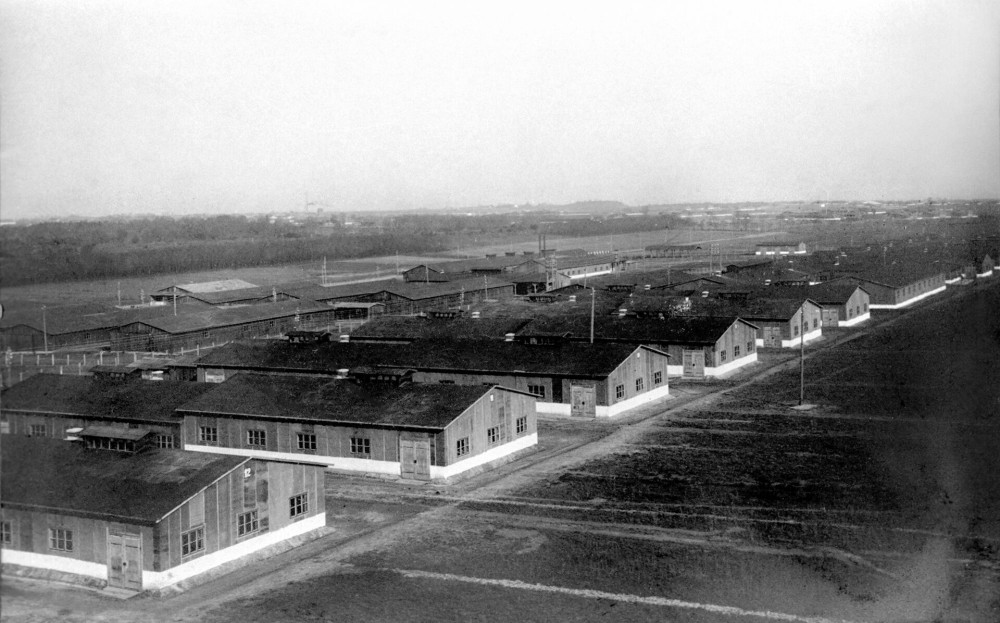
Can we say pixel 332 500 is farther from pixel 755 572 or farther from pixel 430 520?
pixel 755 572

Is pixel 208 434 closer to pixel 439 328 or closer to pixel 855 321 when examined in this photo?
pixel 439 328

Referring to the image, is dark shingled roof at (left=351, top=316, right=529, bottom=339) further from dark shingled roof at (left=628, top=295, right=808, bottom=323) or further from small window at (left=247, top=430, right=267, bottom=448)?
small window at (left=247, top=430, right=267, bottom=448)

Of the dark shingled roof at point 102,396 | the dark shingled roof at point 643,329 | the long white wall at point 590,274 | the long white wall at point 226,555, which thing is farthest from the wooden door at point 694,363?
the long white wall at point 590,274

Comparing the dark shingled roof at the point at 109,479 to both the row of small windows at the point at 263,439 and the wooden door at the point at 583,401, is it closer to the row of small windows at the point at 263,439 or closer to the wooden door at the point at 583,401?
the row of small windows at the point at 263,439

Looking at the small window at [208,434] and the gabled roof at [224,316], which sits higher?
the gabled roof at [224,316]

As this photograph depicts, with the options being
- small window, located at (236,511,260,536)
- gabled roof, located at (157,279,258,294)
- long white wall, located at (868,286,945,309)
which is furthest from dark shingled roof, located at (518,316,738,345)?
gabled roof, located at (157,279,258,294)

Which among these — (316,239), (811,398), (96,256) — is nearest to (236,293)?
(96,256)
